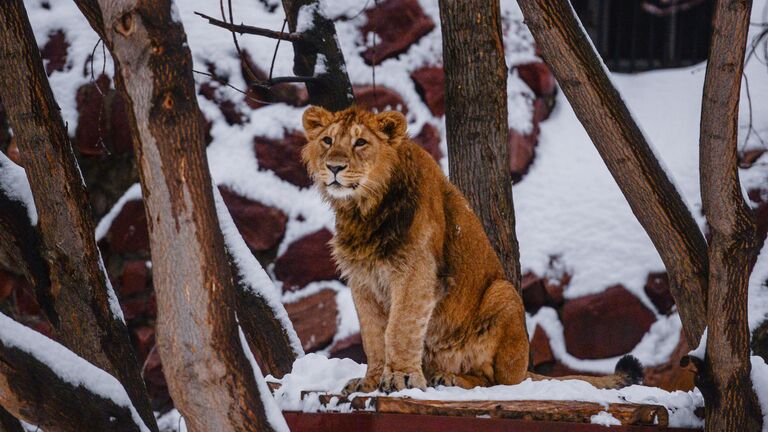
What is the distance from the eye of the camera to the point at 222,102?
31.4 feet

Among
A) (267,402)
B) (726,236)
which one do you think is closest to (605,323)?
(726,236)

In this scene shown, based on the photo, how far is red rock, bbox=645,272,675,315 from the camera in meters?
9.12

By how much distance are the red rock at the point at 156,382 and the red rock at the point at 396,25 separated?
136 inches

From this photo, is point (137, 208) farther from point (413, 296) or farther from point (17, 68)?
point (413, 296)

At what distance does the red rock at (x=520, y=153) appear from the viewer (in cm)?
983

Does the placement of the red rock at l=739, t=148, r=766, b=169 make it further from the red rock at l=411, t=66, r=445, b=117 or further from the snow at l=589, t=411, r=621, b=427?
the snow at l=589, t=411, r=621, b=427

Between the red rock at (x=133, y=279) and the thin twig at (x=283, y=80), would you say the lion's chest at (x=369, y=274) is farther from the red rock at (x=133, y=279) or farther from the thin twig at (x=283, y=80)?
the red rock at (x=133, y=279)

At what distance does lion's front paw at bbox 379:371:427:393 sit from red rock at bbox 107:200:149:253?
4615 mm

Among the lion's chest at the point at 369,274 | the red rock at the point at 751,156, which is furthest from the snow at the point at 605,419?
the red rock at the point at 751,156

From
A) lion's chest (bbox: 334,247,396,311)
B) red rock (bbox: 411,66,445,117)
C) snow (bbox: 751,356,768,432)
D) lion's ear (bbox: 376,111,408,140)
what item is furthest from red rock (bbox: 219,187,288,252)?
snow (bbox: 751,356,768,432)

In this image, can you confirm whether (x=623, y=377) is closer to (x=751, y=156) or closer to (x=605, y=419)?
(x=605, y=419)

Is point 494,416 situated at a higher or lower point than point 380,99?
lower

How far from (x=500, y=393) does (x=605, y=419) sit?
2.01 ft

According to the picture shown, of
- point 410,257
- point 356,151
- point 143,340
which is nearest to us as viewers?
point 410,257
